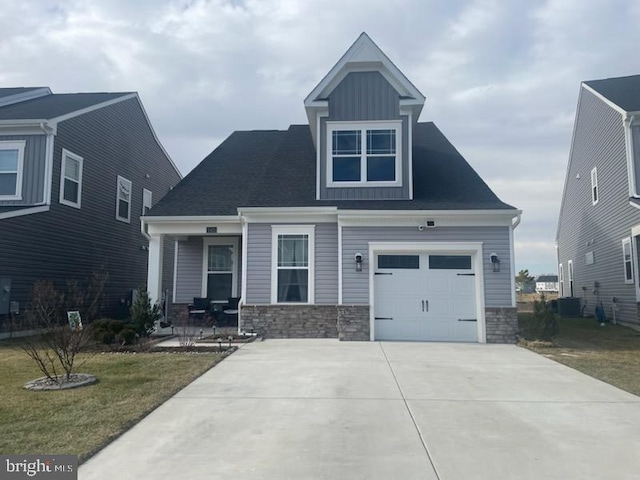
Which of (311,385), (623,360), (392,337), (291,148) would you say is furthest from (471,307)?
(291,148)

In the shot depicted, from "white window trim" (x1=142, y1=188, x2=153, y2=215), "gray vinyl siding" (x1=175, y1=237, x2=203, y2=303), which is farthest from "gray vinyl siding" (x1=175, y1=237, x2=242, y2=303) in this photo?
"white window trim" (x1=142, y1=188, x2=153, y2=215)

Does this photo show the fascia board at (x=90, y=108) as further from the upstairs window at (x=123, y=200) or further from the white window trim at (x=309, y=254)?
the white window trim at (x=309, y=254)

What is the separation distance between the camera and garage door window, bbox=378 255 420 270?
39.7 ft

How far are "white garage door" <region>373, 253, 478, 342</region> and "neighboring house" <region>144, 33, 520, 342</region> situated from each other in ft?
0.08

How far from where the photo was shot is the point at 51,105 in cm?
1673

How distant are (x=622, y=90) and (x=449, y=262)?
11.2m

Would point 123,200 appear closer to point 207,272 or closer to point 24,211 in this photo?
point 24,211

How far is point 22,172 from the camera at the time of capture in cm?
1409

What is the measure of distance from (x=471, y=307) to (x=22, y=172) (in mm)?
13304

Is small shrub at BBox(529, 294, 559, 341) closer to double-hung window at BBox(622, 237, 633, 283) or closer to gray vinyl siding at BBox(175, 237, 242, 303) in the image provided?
double-hung window at BBox(622, 237, 633, 283)

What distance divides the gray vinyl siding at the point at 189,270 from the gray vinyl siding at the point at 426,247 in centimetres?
544

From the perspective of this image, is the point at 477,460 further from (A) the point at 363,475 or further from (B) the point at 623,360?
(B) the point at 623,360

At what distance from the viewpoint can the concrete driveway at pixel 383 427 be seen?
13.0ft

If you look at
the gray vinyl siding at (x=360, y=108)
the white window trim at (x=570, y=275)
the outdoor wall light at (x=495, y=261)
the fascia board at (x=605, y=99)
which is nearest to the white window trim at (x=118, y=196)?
the gray vinyl siding at (x=360, y=108)
